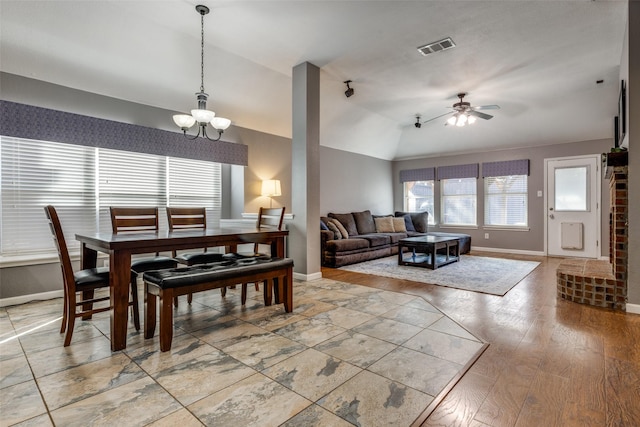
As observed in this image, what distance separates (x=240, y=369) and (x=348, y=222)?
4891 mm

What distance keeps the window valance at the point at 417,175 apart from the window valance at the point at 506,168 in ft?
3.91

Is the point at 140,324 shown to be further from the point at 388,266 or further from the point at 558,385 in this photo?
the point at 388,266

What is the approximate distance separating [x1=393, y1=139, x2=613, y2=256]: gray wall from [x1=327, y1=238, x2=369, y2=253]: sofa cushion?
3.27m

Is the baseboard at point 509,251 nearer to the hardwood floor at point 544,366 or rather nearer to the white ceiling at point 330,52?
the white ceiling at point 330,52

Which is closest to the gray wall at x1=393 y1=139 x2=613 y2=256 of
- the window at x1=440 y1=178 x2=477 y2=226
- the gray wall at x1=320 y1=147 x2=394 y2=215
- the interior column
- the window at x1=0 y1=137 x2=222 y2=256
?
the window at x1=440 y1=178 x2=477 y2=226

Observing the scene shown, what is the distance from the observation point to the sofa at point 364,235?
535 centimetres

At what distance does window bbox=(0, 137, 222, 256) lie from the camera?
3.35m

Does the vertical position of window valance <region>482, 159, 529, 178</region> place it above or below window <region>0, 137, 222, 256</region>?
above

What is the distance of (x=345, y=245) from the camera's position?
17.6 feet

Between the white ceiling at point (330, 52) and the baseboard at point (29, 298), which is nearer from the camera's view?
the white ceiling at point (330, 52)

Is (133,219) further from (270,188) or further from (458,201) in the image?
(458,201)

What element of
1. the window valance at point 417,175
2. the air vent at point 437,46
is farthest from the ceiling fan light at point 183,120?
the window valance at point 417,175

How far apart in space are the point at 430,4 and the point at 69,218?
14.9 feet

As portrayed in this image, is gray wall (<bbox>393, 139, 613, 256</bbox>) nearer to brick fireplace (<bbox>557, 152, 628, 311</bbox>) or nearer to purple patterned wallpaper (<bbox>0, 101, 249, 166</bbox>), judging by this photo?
brick fireplace (<bbox>557, 152, 628, 311</bbox>)
